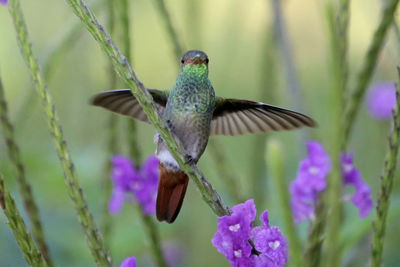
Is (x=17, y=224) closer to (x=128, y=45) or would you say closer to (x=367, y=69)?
(x=128, y=45)

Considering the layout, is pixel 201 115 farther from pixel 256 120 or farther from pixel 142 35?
pixel 142 35

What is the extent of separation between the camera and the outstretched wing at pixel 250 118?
5.73ft

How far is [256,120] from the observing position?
2.00 m

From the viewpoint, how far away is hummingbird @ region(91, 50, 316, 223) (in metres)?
1.80

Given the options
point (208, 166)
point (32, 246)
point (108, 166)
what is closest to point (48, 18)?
point (208, 166)

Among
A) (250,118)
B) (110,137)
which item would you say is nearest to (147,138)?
(110,137)

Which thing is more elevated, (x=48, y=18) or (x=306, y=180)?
(x=48, y=18)

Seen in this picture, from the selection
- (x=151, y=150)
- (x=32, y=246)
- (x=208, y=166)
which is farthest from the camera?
(x=151, y=150)

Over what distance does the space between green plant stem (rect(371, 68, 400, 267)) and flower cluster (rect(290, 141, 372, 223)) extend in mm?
468

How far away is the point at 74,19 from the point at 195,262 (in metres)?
2.08

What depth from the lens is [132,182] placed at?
93.0 inches

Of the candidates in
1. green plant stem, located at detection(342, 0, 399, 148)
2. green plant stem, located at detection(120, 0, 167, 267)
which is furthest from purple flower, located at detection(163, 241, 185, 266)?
green plant stem, located at detection(342, 0, 399, 148)

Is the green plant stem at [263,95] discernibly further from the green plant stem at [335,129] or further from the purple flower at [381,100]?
the green plant stem at [335,129]

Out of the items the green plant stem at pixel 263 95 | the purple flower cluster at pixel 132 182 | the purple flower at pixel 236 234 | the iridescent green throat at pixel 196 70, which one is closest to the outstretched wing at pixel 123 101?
the iridescent green throat at pixel 196 70
